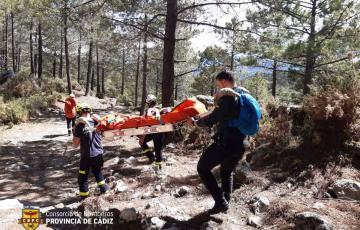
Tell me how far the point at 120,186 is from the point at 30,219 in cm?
181

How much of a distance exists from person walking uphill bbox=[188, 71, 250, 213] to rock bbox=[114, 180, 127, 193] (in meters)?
2.50

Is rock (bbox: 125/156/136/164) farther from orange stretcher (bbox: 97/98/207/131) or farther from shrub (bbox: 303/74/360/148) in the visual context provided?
shrub (bbox: 303/74/360/148)

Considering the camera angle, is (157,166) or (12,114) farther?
(12,114)

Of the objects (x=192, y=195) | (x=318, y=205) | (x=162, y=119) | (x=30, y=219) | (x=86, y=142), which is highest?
(x=162, y=119)

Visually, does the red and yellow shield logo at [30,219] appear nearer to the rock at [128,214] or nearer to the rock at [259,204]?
the rock at [128,214]

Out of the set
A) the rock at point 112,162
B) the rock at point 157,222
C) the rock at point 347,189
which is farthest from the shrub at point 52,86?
the rock at point 347,189

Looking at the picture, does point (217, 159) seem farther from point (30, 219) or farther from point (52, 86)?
point (52, 86)

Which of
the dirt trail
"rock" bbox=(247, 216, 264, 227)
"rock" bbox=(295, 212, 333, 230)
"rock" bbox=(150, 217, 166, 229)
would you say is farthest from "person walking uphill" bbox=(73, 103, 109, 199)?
"rock" bbox=(295, 212, 333, 230)

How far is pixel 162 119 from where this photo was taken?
20.4 ft

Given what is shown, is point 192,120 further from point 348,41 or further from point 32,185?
point 348,41

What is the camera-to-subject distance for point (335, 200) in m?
5.12

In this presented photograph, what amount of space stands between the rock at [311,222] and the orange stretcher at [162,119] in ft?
7.65

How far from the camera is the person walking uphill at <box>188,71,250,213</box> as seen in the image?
14.7 feet

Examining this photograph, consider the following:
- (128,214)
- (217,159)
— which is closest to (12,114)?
(128,214)
